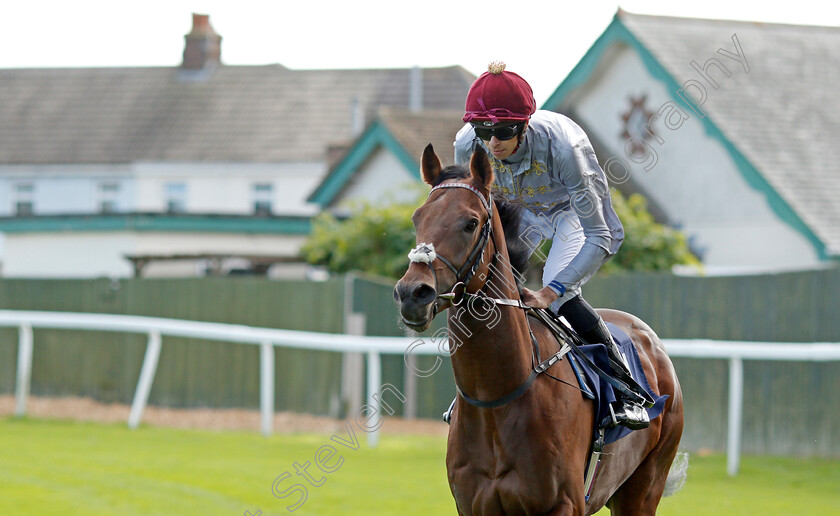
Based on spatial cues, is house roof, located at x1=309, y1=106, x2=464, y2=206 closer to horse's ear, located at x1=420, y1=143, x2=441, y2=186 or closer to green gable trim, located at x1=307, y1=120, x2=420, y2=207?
green gable trim, located at x1=307, y1=120, x2=420, y2=207

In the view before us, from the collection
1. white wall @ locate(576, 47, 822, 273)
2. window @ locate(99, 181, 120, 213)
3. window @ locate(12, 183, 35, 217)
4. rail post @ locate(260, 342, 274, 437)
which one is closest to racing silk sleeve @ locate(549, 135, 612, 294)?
rail post @ locate(260, 342, 274, 437)

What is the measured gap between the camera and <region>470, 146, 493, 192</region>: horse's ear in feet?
12.4

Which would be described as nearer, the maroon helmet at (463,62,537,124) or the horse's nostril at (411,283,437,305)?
the horse's nostril at (411,283,437,305)

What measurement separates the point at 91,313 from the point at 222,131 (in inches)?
995

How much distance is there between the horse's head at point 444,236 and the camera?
10.9 ft

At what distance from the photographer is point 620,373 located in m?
4.46

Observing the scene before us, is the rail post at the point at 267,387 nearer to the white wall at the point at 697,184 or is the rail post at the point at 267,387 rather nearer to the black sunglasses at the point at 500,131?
the white wall at the point at 697,184

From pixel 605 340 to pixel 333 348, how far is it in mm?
5652

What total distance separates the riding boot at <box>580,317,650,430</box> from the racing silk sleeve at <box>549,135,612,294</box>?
0.86ft

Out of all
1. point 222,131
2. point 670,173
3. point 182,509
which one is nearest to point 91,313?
point 182,509

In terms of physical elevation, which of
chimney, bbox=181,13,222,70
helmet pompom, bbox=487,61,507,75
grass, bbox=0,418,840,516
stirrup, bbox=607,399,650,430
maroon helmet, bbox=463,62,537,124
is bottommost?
grass, bbox=0,418,840,516

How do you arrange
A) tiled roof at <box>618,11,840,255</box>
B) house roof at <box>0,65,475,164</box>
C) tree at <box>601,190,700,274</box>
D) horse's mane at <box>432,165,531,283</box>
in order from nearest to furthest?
horse's mane at <box>432,165,531,283</box> < tree at <box>601,190,700,274</box> < tiled roof at <box>618,11,840,255</box> < house roof at <box>0,65,475,164</box>

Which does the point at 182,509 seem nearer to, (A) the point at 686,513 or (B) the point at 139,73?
(A) the point at 686,513

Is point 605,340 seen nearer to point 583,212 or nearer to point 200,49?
point 583,212
